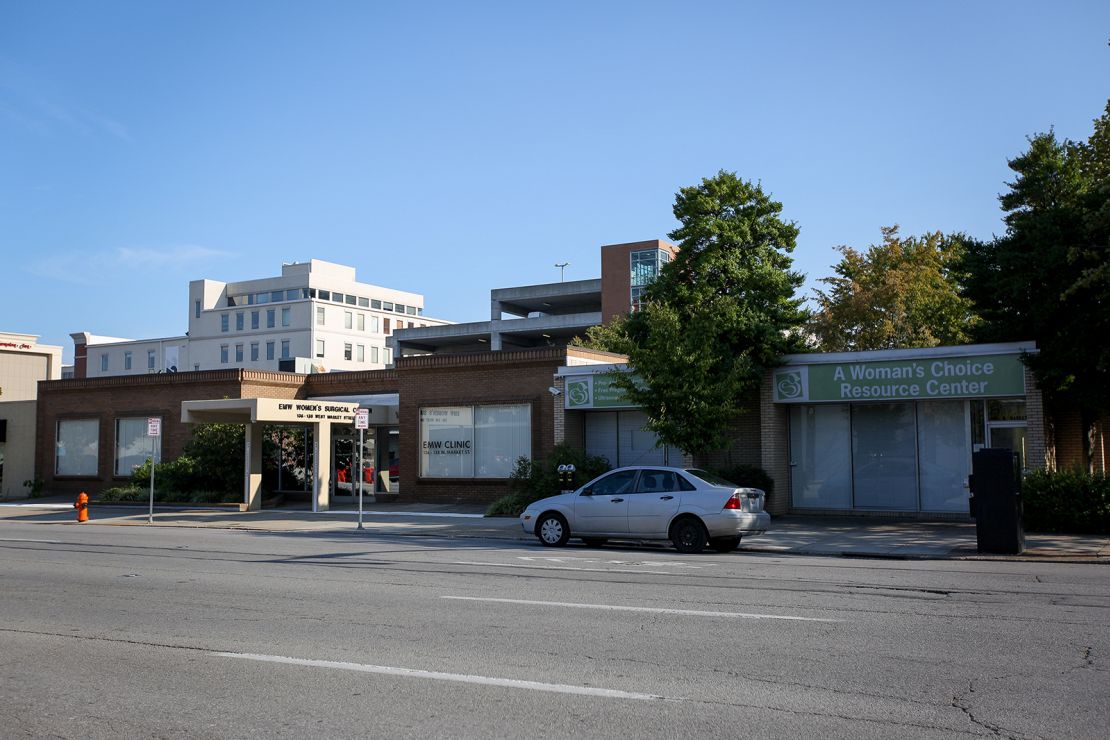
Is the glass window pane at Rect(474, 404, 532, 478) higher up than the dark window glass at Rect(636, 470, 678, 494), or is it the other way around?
the glass window pane at Rect(474, 404, 532, 478)

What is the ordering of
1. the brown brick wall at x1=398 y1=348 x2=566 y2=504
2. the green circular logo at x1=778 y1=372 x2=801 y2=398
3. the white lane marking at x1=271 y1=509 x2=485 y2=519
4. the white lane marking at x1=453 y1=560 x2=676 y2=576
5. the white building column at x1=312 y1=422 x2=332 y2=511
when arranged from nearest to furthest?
the white lane marking at x1=453 y1=560 x2=676 y2=576
the green circular logo at x1=778 y1=372 x2=801 y2=398
the white lane marking at x1=271 y1=509 x2=485 y2=519
the brown brick wall at x1=398 y1=348 x2=566 y2=504
the white building column at x1=312 y1=422 x2=332 y2=511

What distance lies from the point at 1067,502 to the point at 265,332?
90783 millimetres

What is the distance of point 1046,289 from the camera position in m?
21.3

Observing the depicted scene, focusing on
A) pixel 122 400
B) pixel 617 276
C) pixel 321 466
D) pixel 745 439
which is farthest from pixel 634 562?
pixel 617 276

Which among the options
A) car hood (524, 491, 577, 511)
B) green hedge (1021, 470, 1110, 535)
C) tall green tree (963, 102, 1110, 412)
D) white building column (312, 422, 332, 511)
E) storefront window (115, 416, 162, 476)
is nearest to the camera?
car hood (524, 491, 577, 511)

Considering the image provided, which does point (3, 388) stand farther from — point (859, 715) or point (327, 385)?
point (859, 715)

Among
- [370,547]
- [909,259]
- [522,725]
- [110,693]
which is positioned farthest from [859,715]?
[909,259]

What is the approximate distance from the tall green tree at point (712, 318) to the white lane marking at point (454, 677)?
14.6 metres

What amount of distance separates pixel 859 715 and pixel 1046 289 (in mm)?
18083

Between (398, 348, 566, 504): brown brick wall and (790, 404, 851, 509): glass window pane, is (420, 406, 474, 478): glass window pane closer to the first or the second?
(398, 348, 566, 504): brown brick wall

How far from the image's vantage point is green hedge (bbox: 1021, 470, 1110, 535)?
738 inches

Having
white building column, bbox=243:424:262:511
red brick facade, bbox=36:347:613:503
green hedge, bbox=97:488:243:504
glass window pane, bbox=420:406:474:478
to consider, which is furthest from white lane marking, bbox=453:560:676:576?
green hedge, bbox=97:488:243:504

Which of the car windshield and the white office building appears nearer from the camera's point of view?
the car windshield

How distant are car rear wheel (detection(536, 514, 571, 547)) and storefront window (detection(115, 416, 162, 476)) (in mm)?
24482
